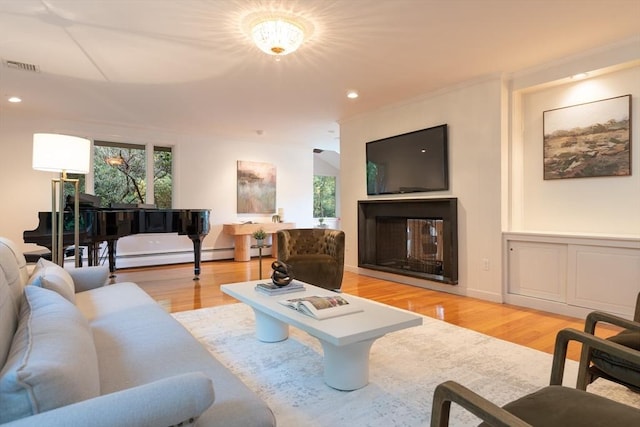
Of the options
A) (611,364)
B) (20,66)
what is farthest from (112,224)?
(611,364)

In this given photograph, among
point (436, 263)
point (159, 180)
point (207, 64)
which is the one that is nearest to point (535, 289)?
point (436, 263)

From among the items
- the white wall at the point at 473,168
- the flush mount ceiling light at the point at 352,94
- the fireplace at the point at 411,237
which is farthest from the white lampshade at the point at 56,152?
the white wall at the point at 473,168

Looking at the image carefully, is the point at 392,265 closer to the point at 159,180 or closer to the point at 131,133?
the point at 159,180

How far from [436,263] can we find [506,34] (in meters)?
2.69

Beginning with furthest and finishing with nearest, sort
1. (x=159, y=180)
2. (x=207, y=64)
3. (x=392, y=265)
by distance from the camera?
(x=159, y=180) < (x=392, y=265) < (x=207, y=64)

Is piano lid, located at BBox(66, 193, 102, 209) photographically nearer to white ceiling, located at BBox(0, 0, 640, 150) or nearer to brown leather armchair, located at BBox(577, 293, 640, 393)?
white ceiling, located at BBox(0, 0, 640, 150)

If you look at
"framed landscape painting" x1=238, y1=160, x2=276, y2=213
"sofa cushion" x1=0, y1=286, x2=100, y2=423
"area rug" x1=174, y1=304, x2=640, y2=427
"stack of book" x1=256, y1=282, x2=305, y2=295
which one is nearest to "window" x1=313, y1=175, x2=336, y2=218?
"framed landscape painting" x1=238, y1=160, x2=276, y2=213

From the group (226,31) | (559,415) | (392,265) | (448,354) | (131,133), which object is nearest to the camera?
(559,415)

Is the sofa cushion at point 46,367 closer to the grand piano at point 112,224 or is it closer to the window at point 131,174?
the grand piano at point 112,224

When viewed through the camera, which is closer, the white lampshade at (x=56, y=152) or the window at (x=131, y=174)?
the white lampshade at (x=56, y=152)

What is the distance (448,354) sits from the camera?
7.94 feet

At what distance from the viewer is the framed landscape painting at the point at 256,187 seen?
288 inches

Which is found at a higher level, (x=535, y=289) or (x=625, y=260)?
(x=625, y=260)

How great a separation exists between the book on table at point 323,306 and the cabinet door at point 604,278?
2476 mm
